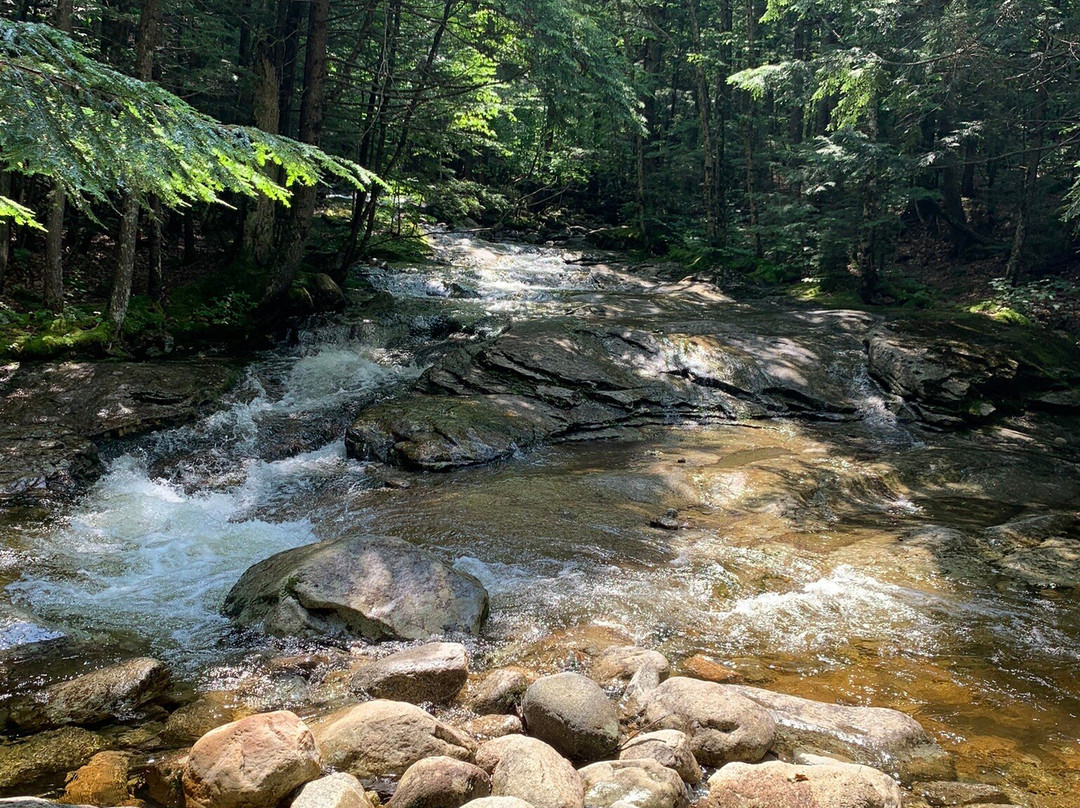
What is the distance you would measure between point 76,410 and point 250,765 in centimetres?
795

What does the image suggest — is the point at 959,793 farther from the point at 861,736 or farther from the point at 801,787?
the point at 801,787

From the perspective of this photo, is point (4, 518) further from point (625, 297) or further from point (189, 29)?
point (625, 297)

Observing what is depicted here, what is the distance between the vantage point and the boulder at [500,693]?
4.47m

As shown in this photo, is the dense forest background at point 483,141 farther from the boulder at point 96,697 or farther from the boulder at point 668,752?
the boulder at point 668,752

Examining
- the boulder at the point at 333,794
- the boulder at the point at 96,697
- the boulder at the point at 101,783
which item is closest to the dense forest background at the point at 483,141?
the boulder at the point at 96,697

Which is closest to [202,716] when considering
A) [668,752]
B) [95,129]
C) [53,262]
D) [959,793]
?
[668,752]

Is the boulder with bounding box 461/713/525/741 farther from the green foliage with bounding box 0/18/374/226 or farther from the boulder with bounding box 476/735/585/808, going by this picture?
the green foliage with bounding box 0/18/374/226

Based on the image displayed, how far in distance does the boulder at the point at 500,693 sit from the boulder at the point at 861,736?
138cm

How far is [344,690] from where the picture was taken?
Result: 4.57 metres

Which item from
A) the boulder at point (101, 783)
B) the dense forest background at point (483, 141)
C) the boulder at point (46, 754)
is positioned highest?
the dense forest background at point (483, 141)

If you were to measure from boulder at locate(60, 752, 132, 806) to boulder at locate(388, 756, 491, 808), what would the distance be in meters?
1.43

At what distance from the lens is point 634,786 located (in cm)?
351

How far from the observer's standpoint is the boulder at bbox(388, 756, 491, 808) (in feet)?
11.3

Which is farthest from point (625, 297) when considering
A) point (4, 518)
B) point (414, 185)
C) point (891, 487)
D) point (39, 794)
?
point (39, 794)
